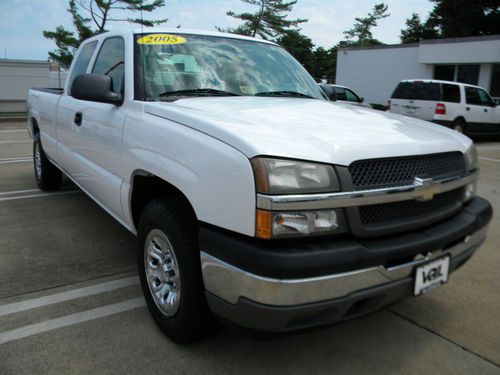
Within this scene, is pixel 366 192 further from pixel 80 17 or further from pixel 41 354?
pixel 80 17

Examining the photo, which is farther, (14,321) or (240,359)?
(14,321)

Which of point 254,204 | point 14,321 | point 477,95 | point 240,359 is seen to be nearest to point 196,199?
point 254,204

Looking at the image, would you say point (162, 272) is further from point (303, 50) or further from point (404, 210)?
point (303, 50)

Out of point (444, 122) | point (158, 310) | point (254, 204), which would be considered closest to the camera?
point (254, 204)

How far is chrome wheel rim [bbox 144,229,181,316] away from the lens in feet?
8.50

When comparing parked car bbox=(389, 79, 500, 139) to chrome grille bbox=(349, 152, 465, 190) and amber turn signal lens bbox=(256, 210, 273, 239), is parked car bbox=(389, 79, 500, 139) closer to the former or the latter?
chrome grille bbox=(349, 152, 465, 190)

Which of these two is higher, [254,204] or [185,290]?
[254,204]

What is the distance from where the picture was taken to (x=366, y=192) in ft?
6.95

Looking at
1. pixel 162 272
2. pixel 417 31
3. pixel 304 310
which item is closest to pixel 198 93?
pixel 162 272

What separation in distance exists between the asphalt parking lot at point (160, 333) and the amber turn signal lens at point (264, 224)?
528 mm

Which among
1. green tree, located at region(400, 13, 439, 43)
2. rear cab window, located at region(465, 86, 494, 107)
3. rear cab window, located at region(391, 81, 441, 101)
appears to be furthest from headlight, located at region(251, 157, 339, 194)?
green tree, located at region(400, 13, 439, 43)

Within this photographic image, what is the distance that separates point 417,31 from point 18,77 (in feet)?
125

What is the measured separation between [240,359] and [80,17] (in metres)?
25.2

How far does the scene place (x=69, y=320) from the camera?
115 inches
